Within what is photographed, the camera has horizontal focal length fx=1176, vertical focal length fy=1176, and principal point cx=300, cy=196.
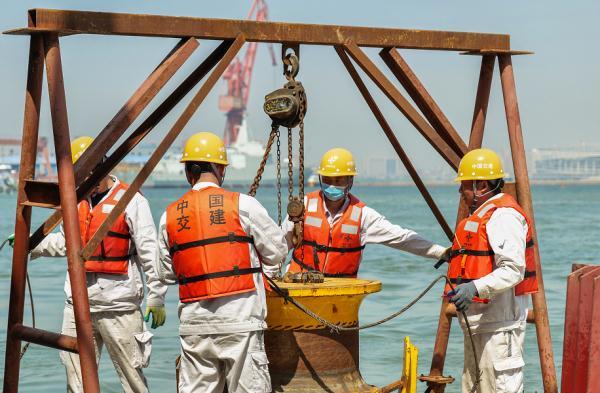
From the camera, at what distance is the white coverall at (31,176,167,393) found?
25.0 ft

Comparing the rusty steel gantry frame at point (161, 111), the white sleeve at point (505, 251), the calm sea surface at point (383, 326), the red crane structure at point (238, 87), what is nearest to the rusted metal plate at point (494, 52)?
the rusty steel gantry frame at point (161, 111)

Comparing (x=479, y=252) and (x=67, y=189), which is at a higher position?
(x=67, y=189)

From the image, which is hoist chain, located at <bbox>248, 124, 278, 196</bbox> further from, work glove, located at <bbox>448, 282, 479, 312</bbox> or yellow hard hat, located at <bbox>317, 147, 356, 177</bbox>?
work glove, located at <bbox>448, 282, 479, 312</bbox>

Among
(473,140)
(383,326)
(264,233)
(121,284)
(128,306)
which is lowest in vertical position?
(383,326)

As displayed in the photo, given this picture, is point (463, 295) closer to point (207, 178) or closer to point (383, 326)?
point (207, 178)

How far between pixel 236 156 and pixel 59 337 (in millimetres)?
142265

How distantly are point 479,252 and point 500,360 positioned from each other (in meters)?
0.68

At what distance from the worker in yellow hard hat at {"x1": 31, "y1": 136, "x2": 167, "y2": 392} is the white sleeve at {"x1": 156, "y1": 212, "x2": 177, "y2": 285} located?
690mm

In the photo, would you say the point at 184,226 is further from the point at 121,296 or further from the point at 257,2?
the point at 257,2

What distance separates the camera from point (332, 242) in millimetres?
8500

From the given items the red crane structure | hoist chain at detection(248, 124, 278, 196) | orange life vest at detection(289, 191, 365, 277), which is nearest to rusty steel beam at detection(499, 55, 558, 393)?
orange life vest at detection(289, 191, 365, 277)

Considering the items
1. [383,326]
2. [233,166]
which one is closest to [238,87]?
[233,166]

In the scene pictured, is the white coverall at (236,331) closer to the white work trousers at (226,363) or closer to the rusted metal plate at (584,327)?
the white work trousers at (226,363)

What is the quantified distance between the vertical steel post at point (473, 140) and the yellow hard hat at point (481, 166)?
3.03 ft
